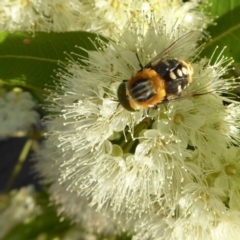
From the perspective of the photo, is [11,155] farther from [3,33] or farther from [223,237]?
[223,237]

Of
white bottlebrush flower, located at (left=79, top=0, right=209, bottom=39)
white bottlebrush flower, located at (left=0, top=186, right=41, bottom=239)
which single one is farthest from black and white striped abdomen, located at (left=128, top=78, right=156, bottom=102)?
white bottlebrush flower, located at (left=0, top=186, right=41, bottom=239)

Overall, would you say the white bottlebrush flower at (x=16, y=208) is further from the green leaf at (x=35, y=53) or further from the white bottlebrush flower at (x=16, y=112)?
the green leaf at (x=35, y=53)

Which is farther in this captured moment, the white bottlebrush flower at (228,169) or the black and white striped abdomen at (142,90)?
the white bottlebrush flower at (228,169)

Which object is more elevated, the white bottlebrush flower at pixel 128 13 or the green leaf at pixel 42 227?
the white bottlebrush flower at pixel 128 13

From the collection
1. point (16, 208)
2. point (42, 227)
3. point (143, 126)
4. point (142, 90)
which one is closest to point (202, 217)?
point (143, 126)

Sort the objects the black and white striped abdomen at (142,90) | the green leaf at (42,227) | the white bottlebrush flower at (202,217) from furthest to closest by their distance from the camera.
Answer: the green leaf at (42,227) < the white bottlebrush flower at (202,217) < the black and white striped abdomen at (142,90)

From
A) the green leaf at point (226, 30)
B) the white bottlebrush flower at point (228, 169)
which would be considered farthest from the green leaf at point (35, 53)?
the white bottlebrush flower at point (228, 169)

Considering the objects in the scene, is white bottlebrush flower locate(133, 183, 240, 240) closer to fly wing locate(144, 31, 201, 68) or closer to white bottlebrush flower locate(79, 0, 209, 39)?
fly wing locate(144, 31, 201, 68)
